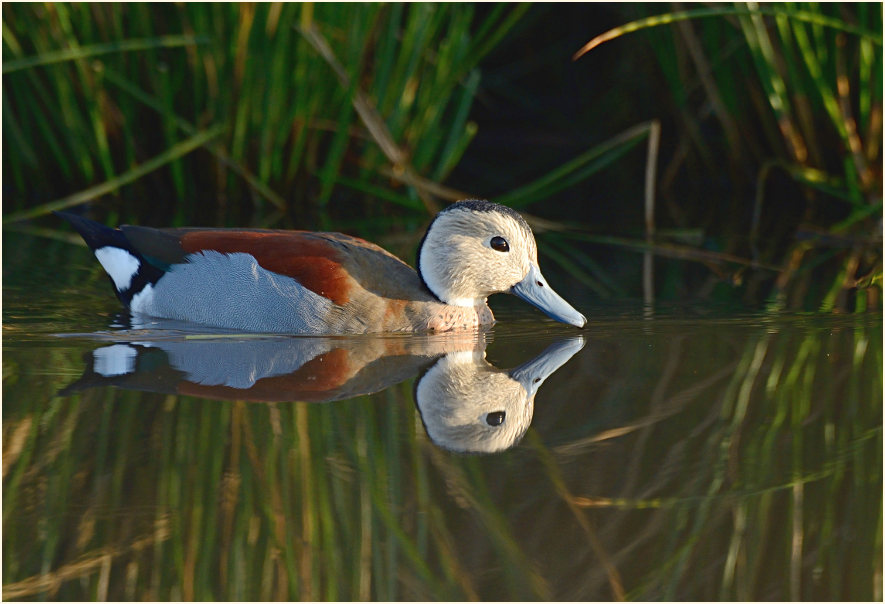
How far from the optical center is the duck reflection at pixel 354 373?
412 centimetres

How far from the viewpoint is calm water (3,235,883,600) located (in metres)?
2.94

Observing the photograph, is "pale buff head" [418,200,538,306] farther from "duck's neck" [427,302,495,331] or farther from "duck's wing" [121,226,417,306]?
"duck's wing" [121,226,417,306]

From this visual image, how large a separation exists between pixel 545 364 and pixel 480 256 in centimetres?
88

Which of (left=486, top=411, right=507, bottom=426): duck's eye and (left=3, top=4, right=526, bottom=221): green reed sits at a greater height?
(left=3, top=4, right=526, bottom=221): green reed

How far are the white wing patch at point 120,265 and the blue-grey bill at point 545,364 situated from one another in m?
2.22

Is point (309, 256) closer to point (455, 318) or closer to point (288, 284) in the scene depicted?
point (288, 284)

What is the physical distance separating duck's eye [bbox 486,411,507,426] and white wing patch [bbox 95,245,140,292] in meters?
2.57

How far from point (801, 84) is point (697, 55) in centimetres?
80

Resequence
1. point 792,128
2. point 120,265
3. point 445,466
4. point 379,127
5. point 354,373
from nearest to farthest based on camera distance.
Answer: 1. point 445,466
2. point 354,373
3. point 120,265
4. point 379,127
5. point 792,128

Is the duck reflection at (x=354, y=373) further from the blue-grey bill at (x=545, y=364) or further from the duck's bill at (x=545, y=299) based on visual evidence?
the duck's bill at (x=545, y=299)

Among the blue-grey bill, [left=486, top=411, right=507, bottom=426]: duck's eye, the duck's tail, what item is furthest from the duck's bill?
the duck's tail

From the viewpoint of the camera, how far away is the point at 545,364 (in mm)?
4871

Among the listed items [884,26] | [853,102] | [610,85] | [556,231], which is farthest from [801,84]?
[610,85]

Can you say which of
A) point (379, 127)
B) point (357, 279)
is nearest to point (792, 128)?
point (379, 127)
